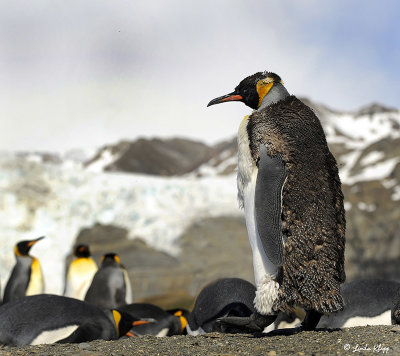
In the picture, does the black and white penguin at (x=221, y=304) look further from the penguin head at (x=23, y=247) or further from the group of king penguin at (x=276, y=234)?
the penguin head at (x=23, y=247)

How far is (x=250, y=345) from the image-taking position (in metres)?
2.79

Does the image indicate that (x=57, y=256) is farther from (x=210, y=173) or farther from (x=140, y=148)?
(x=140, y=148)

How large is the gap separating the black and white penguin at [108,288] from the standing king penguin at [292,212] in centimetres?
388

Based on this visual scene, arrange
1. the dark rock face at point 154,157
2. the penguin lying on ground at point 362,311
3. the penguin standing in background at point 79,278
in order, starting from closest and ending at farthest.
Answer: the penguin lying on ground at point 362,311 < the penguin standing in background at point 79,278 < the dark rock face at point 154,157

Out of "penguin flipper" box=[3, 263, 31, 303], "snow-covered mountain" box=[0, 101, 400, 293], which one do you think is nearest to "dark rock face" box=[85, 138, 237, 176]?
"snow-covered mountain" box=[0, 101, 400, 293]

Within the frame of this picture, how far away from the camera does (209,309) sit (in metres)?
4.21

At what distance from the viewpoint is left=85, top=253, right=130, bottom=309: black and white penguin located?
6.73 metres

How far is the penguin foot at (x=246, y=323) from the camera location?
3.18 meters

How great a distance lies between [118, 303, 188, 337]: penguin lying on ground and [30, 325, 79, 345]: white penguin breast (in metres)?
1.08

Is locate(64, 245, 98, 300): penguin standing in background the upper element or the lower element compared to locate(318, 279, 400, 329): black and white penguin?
upper

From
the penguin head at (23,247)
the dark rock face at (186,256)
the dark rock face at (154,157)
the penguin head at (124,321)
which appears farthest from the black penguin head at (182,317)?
the dark rock face at (154,157)

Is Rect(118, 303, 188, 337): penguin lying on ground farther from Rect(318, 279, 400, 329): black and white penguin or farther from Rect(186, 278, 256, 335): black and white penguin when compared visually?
Rect(318, 279, 400, 329): black and white penguin

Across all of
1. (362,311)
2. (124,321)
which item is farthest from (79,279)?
(362,311)

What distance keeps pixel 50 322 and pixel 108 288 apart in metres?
3.07
